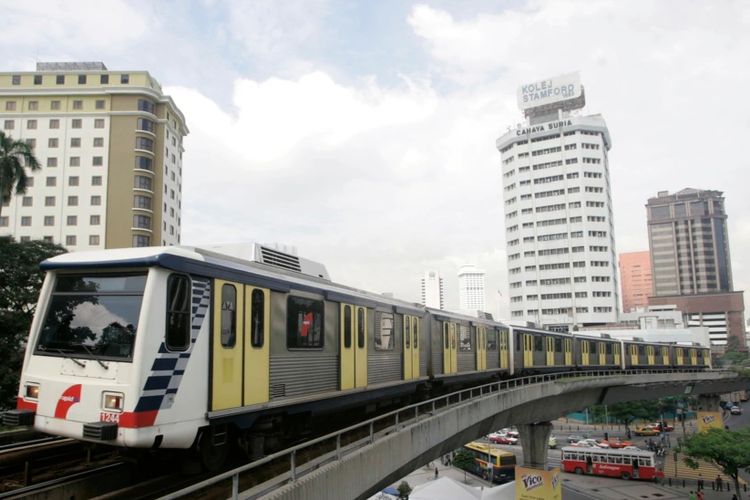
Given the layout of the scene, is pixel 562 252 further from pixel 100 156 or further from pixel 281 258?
pixel 281 258

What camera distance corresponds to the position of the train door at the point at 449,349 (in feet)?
62.2

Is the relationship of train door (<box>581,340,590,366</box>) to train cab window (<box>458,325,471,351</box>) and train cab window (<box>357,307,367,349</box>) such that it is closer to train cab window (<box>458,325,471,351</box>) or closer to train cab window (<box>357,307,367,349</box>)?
train cab window (<box>458,325,471,351</box>)

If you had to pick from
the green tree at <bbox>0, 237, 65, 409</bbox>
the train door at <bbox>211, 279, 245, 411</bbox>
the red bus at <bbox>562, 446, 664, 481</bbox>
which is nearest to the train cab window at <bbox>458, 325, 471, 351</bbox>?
the train door at <bbox>211, 279, 245, 411</bbox>

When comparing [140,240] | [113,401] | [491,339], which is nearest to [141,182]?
[140,240]

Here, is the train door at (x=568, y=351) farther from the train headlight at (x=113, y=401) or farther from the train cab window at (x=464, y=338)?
the train headlight at (x=113, y=401)

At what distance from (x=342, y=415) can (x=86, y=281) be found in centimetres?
913

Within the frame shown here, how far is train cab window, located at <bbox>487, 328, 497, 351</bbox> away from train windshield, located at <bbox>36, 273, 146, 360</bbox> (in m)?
18.2

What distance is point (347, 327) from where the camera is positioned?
12.5 m

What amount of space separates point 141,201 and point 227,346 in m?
56.2

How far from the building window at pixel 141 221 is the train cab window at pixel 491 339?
46.7 m

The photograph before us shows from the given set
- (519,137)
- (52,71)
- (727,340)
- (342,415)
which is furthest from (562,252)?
(342,415)

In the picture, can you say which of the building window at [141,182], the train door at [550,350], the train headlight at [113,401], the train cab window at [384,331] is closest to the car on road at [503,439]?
the train door at [550,350]

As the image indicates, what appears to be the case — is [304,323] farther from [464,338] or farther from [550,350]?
[550,350]

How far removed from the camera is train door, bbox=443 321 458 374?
19.0 m
